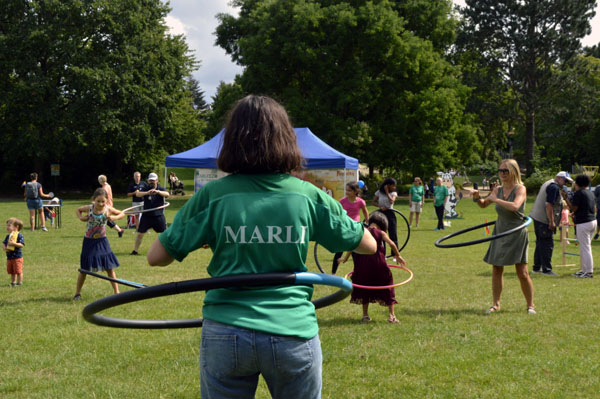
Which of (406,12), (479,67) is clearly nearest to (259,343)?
(406,12)

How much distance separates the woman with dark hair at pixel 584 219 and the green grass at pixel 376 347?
2.99ft

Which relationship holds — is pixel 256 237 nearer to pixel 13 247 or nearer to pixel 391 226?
pixel 13 247

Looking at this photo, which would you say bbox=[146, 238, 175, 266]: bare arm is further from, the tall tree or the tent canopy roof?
the tall tree

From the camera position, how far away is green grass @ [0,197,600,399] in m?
5.09

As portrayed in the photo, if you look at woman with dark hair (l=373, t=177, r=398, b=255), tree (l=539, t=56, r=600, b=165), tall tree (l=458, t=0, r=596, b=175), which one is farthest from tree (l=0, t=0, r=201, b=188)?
tree (l=539, t=56, r=600, b=165)

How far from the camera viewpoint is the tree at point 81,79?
41.1 metres

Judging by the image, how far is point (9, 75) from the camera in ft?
141

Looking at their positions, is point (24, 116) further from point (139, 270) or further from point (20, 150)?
point (139, 270)

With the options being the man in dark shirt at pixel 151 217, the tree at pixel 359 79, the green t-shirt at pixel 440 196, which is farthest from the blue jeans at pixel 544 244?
the tree at pixel 359 79

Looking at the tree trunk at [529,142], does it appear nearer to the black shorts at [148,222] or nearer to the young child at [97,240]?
the black shorts at [148,222]

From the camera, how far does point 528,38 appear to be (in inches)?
1833

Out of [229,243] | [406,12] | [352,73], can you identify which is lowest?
[229,243]

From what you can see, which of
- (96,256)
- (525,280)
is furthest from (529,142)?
(96,256)

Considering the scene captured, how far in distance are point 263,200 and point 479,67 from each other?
169 feet
